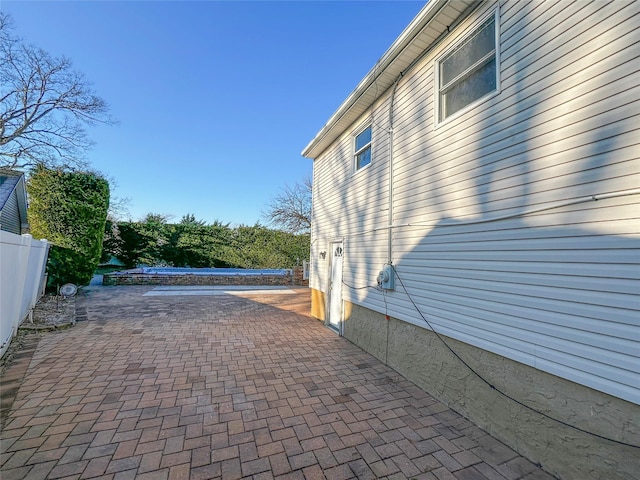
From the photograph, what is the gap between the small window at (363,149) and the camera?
5.42 m

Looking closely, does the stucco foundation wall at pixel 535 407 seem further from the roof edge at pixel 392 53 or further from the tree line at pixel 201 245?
the tree line at pixel 201 245

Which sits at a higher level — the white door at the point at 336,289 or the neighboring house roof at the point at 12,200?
the neighboring house roof at the point at 12,200

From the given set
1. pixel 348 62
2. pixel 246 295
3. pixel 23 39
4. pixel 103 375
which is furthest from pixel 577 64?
pixel 23 39

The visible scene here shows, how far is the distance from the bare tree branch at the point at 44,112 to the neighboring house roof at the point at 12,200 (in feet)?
5.52

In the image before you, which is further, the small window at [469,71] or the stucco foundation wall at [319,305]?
the stucco foundation wall at [319,305]

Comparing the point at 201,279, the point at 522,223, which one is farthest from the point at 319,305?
the point at 201,279

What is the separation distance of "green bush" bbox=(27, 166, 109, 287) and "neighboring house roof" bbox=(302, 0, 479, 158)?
31.1ft

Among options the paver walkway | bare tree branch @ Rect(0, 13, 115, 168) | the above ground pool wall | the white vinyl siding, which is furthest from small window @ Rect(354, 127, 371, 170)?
bare tree branch @ Rect(0, 13, 115, 168)

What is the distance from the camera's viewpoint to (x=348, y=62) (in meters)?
8.18

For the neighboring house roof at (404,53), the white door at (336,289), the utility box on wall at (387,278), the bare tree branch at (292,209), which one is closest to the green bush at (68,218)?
the bare tree branch at (292,209)

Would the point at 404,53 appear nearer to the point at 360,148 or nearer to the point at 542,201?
the point at 360,148

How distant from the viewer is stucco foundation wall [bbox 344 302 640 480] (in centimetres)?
182

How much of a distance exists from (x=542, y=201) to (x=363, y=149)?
3.77 meters

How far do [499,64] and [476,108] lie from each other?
0.43 metres
